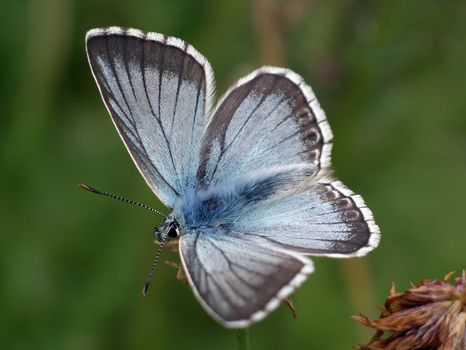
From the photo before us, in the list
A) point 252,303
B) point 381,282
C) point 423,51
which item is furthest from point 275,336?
point 252,303

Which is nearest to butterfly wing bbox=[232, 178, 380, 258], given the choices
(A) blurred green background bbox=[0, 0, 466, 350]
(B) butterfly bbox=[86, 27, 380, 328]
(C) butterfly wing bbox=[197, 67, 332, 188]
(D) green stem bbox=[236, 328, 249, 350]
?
(B) butterfly bbox=[86, 27, 380, 328]

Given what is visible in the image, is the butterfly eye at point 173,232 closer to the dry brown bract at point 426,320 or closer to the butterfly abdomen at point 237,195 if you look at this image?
the butterfly abdomen at point 237,195

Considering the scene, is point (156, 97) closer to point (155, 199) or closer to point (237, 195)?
point (237, 195)

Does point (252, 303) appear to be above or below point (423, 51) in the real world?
below

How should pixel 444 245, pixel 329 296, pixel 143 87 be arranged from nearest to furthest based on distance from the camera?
pixel 143 87, pixel 329 296, pixel 444 245

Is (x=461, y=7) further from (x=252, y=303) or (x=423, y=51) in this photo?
(x=252, y=303)

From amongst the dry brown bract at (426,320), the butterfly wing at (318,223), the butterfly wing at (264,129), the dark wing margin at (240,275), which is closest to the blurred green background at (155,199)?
the butterfly wing at (264,129)

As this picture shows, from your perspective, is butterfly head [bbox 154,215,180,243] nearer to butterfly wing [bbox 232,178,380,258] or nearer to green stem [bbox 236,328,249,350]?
butterfly wing [bbox 232,178,380,258]
